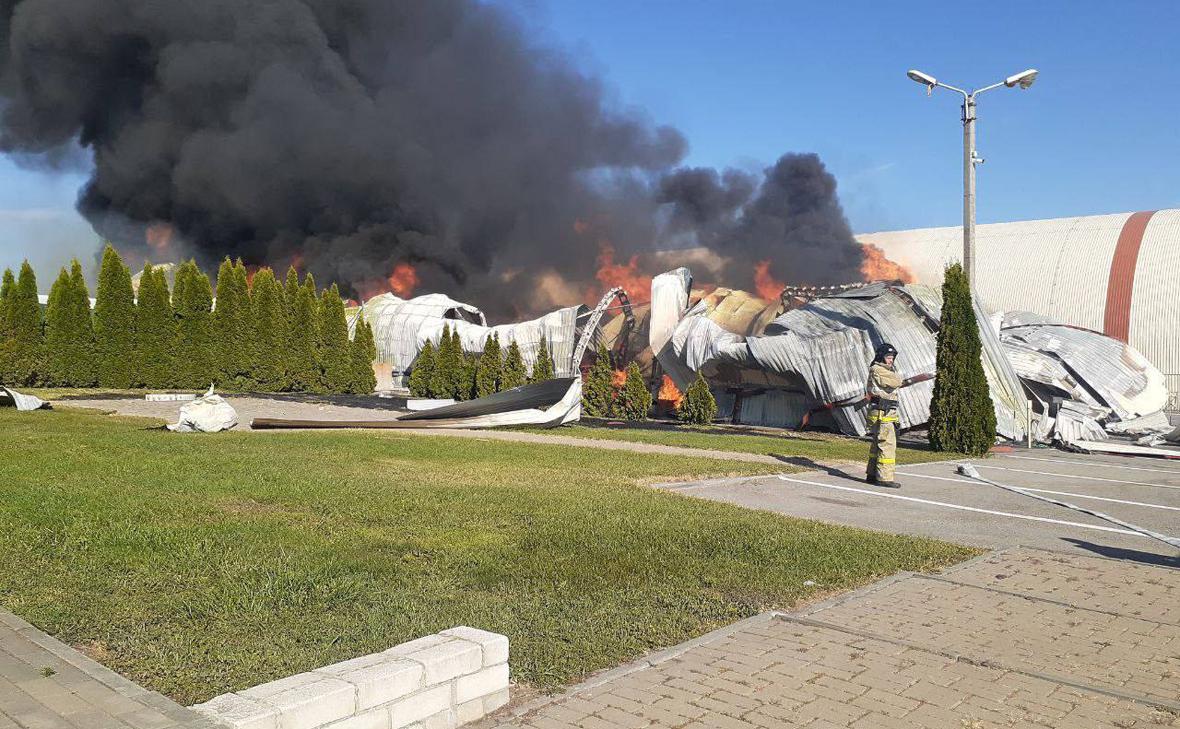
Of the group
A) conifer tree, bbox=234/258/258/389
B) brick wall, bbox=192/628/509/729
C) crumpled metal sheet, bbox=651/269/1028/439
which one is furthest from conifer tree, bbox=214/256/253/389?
brick wall, bbox=192/628/509/729

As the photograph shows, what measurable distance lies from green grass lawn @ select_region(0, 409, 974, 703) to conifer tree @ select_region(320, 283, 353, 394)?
795 inches

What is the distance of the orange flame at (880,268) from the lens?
31.6 metres

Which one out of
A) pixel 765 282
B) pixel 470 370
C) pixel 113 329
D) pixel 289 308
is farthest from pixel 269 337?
pixel 765 282

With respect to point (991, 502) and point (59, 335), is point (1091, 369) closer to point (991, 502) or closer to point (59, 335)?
point (991, 502)

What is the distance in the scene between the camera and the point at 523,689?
3.40 meters

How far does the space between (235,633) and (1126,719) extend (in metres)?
3.35

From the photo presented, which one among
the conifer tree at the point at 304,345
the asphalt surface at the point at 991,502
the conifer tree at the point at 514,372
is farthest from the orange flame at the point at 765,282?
the asphalt surface at the point at 991,502

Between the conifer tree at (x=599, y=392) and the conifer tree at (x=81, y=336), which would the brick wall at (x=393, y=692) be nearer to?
the conifer tree at (x=599, y=392)

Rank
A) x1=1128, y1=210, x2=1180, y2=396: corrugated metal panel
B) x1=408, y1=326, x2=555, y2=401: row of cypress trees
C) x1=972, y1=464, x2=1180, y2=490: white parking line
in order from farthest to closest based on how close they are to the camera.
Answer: x1=1128, y1=210, x2=1180, y2=396: corrugated metal panel → x1=408, y1=326, x2=555, y2=401: row of cypress trees → x1=972, y1=464, x2=1180, y2=490: white parking line

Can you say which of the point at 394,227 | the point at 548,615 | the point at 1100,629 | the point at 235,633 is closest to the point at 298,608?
the point at 235,633

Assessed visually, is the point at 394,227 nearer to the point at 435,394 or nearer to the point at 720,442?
the point at 435,394

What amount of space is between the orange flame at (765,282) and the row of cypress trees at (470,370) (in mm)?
7621

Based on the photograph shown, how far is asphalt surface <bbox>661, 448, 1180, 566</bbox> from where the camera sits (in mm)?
6668

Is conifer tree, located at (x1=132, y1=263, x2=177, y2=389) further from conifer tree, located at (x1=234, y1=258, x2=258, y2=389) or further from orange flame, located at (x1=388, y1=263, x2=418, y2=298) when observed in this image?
orange flame, located at (x1=388, y1=263, x2=418, y2=298)
